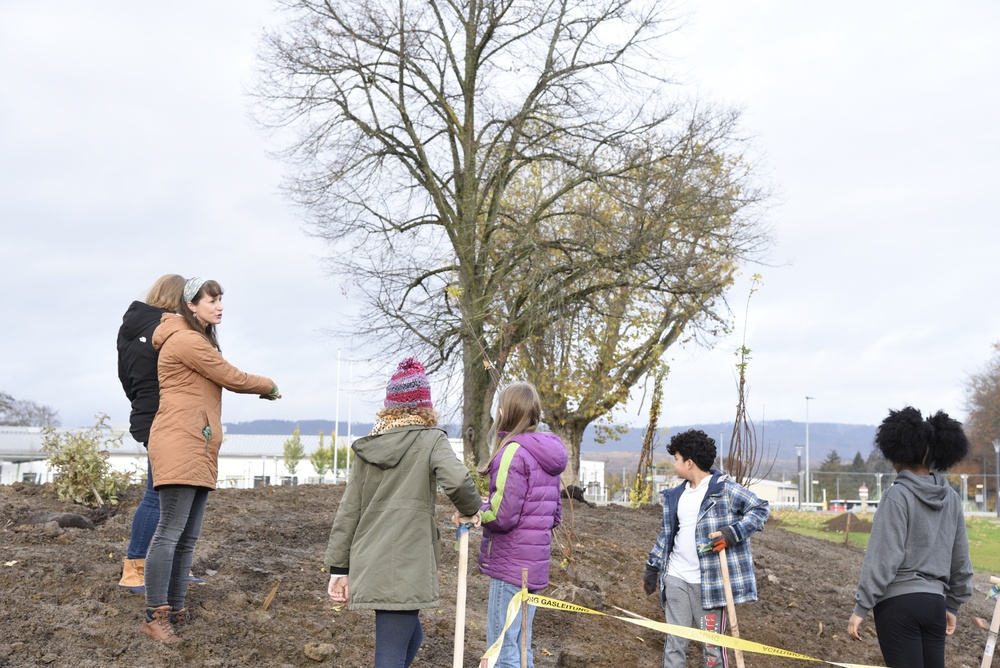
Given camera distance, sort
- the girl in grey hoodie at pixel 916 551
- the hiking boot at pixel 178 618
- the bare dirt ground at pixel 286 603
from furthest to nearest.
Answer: the hiking boot at pixel 178 618 < the bare dirt ground at pixel 286 603 < the girl in grey hoodie at pixel 916 551

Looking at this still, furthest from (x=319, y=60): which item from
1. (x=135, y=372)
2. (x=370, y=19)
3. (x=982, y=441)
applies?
(x=982, y=441)

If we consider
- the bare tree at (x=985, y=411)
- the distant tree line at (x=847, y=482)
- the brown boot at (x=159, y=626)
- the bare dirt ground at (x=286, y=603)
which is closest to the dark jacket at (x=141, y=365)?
the brown boot at (x=159, y=626)

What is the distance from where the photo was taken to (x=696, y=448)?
5395 millimetres

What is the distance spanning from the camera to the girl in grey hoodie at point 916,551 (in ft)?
13.8

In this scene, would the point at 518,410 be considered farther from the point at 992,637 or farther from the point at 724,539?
the point at 992,637

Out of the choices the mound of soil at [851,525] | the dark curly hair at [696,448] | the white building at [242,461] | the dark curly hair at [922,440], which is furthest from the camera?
the white building at [242,461]

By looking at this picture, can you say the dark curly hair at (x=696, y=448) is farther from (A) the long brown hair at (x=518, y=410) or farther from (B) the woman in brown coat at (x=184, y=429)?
(B) the woman in brown coat at (x=184, y=429)

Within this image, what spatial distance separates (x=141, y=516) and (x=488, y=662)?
2.22m

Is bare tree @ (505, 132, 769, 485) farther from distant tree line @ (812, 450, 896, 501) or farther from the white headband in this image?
distant tree line @ (812, 450, 896, 501)

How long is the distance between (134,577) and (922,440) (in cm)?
450

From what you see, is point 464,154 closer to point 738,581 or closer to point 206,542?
point 206,542

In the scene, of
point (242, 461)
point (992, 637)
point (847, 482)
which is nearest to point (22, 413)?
point (242, 461)

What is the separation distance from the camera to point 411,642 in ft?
14.2

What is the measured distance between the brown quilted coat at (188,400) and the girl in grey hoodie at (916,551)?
322cm
